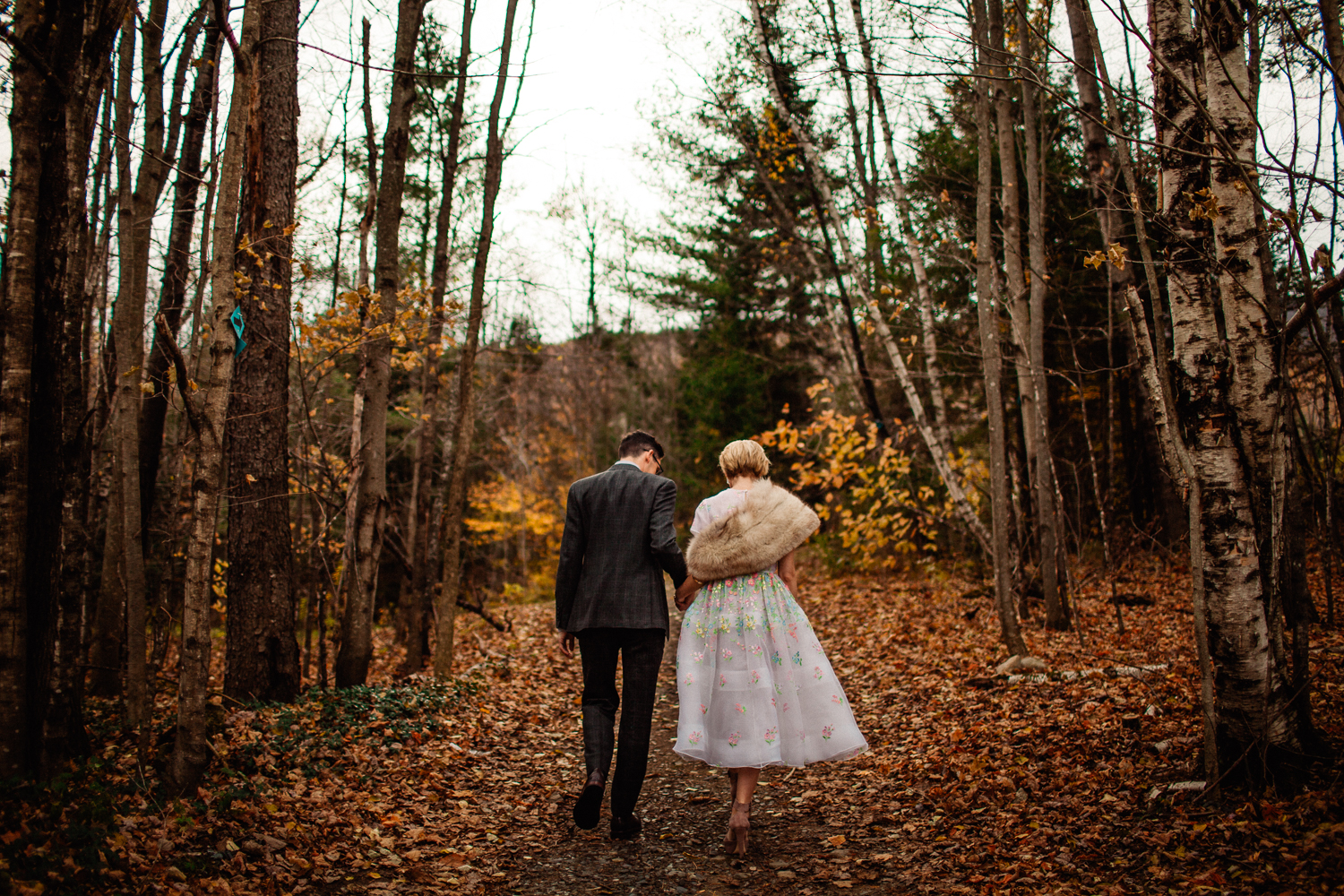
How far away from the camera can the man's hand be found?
417 centimetres

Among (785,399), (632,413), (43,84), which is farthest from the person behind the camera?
(632,413)

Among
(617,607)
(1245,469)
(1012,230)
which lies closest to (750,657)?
(617,607)

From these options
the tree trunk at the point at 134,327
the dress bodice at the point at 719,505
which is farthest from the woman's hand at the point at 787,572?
the tree trunk at the point at 134,327

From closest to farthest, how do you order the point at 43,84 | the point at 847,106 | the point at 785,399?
the point at 43,84, the point at 847,106, the point at 785,399

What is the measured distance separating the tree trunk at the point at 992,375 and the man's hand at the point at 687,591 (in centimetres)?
336

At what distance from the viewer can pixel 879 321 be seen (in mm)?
10023

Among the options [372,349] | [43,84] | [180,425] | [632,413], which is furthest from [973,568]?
[632,413]

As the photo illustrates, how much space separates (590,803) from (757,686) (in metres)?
1.04

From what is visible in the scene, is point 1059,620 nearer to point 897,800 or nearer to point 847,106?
point 897,800

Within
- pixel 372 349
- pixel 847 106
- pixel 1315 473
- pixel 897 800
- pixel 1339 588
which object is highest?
pixel 847 106

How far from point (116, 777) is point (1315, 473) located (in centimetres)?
940

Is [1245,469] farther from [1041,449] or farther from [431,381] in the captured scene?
[431,381]

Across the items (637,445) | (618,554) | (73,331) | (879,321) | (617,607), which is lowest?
(617,607)

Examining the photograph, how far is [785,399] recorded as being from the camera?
20.4m
